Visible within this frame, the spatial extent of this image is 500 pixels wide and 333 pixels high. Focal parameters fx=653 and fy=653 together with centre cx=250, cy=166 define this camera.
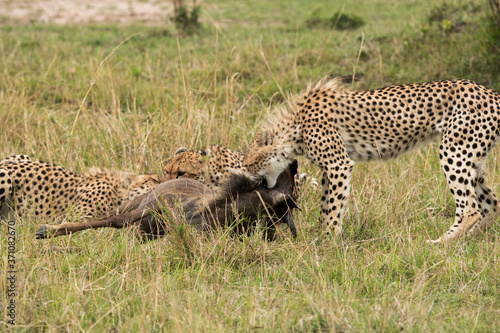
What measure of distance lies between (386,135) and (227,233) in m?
1.44

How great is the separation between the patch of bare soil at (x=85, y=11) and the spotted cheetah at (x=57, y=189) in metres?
6.23

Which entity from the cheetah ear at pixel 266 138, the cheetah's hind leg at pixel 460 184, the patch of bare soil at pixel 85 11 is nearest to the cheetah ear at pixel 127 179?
the cheetah ear at pixel 266 138

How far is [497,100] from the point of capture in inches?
174

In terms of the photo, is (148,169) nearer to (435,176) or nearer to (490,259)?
(435,176)

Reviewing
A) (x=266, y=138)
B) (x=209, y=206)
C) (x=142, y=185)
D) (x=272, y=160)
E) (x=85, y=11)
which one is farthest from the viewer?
(x=85, y=11)

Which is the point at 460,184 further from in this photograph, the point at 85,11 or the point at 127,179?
the point at 85,11

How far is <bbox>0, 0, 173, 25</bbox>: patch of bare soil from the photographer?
36.0ft

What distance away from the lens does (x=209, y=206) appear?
417 centimetres

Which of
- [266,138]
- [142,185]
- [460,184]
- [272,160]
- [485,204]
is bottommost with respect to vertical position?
[485,204]

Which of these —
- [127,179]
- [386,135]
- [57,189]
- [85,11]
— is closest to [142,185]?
[127,179]

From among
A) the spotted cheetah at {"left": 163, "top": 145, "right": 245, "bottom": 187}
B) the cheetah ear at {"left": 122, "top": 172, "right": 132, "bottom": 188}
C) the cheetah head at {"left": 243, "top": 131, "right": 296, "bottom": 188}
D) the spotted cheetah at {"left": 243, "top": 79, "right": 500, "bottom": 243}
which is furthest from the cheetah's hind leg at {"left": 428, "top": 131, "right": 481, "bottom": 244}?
the cheetah ear at {"left": 122, "top": 172, "right": 132, "bottom": 188}

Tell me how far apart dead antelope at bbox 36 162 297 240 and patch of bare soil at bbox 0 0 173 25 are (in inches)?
271

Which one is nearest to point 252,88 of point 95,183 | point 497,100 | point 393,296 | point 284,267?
point 95,183

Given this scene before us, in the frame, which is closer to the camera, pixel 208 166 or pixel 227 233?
pixel 227 233
